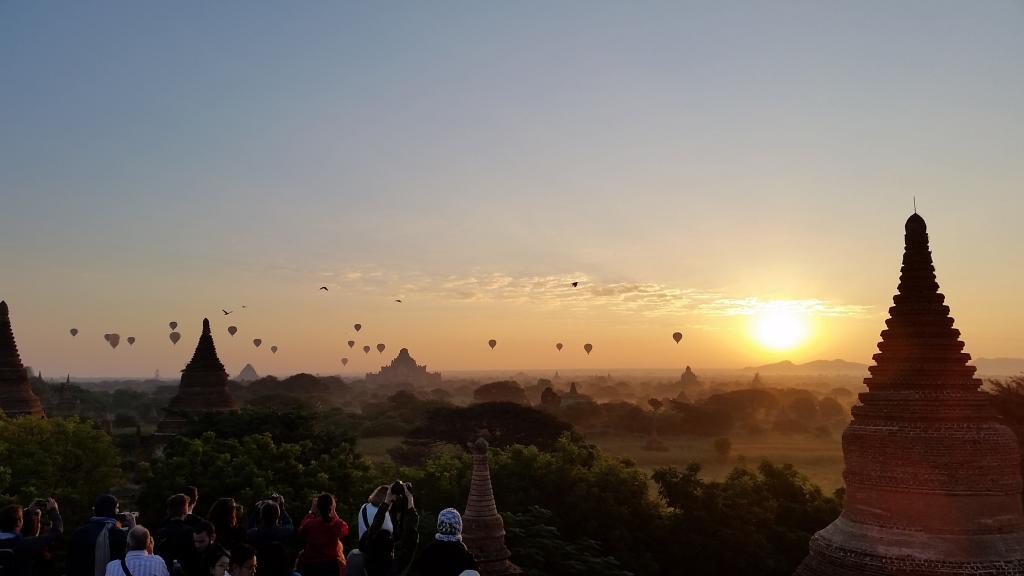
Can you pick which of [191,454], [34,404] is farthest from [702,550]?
[34,404]

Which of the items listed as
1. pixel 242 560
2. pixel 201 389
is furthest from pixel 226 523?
pixel 201 389

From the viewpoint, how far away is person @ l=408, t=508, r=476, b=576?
8125 mm

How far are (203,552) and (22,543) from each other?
299 cm

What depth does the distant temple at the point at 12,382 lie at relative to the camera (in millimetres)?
38188

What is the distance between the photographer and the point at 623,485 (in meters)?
30.5

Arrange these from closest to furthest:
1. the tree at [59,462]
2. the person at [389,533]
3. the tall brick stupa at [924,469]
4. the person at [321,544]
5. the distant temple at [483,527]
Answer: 1. the person at [389,533]
2. the person at [321,544]
3. the tall brick stupa at [924,469]
4. the distant temple at [483,527]
5. the tree at [59,462]

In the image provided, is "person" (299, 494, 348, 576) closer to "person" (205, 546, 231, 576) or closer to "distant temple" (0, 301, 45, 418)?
"person" (205, 546, 231, 576)

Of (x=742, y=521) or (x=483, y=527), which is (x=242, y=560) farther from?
(x=742, y=521)

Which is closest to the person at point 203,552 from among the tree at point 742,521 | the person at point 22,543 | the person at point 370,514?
the person at point 370,514

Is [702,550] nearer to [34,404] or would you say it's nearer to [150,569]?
[150,569]

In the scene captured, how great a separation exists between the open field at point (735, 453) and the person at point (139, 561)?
187 ft

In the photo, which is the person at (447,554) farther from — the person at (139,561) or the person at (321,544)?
the person at (139,561)

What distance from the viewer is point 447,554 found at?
8.16 metres

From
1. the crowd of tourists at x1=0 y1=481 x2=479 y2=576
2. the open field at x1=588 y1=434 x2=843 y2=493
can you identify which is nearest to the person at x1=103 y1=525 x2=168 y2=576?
the crowd of tourists at x1=0 y1=481 x2=479 y2=576
